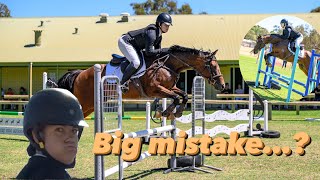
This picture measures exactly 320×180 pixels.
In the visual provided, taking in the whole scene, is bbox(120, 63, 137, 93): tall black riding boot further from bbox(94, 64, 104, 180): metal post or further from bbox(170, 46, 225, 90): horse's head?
bbox(94, 64, 104, 180): metal post

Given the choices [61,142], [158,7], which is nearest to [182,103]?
[61,142]

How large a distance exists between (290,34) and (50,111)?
19.2 ft

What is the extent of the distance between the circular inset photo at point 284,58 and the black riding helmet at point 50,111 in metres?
5.69

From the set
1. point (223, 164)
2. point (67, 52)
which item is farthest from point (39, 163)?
point (67, 52)

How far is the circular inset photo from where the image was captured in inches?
271

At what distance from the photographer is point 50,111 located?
4.92ft

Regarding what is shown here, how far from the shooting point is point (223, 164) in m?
6.67

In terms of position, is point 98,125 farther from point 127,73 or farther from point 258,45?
point 258,45

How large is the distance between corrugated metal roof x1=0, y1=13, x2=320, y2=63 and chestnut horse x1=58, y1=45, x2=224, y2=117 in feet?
47.4

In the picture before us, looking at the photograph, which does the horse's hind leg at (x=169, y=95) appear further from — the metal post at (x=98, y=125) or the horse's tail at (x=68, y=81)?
the metal post at (x=98, y=125)

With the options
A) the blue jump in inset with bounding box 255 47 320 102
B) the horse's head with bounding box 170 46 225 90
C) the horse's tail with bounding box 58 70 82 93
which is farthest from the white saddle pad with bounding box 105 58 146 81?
the blue jump in inset with bounding box 255 47 320 102

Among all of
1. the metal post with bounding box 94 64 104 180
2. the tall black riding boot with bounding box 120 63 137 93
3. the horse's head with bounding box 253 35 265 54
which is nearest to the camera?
the metal post with bounding box 94 64 104 180

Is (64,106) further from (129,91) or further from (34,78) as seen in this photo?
(34,78)

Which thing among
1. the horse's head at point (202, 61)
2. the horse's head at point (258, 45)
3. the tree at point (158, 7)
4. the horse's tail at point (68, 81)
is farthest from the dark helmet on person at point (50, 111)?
the tree at point (158, 7)
